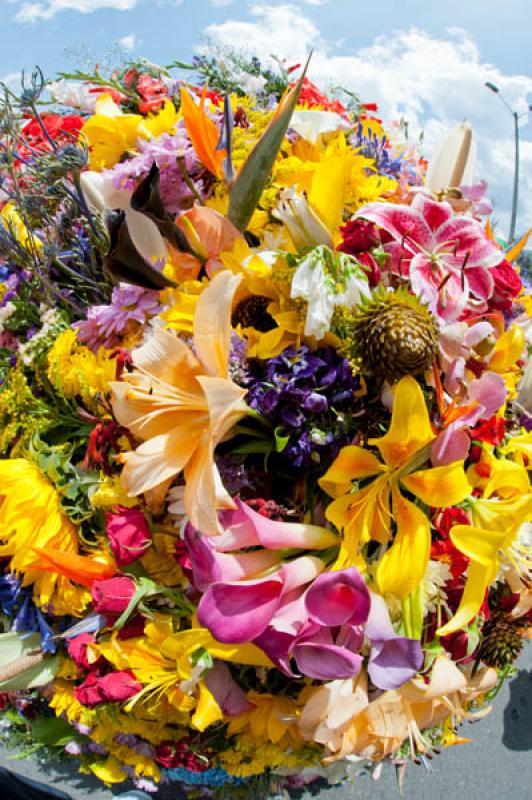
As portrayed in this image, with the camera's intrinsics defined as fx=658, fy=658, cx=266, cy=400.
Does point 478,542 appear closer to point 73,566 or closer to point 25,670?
point 73,566

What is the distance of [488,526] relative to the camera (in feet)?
→ 2.44

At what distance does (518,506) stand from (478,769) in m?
1.55

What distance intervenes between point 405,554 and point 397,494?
67 mm

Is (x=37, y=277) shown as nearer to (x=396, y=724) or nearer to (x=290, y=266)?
(x=290, y=266)

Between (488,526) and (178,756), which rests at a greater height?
(488,526)

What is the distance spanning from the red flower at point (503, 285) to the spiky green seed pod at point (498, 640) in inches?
17.3

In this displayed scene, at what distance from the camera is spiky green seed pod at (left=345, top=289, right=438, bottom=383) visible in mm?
684

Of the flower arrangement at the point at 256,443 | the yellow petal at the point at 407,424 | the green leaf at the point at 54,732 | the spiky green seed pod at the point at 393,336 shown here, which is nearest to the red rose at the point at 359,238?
the flower arrangement at the point at 256,443

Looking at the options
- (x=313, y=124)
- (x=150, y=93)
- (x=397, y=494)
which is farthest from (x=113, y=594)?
(x=150, y=93)

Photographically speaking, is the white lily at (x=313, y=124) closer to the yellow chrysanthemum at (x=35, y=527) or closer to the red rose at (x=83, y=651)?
the yellow chrysanthemum at (x=35, y=527)

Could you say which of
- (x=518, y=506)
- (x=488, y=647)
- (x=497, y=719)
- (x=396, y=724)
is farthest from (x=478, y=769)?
(x=518, y=506)

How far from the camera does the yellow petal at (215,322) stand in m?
0.67

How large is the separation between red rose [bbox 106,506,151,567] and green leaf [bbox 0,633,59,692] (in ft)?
1.00

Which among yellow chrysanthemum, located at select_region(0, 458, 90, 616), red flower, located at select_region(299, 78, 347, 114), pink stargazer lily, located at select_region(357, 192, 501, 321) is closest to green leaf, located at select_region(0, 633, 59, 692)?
yellow chrysanthemum, located at select_region(0, 458, 90, 616)
